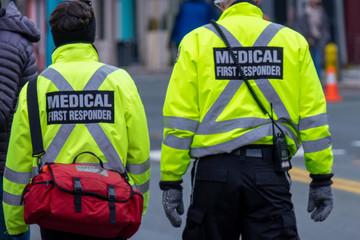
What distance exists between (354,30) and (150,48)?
6.30 m

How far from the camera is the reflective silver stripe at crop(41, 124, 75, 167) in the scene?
4.36 meters

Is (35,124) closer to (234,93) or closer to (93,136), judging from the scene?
(93,136)

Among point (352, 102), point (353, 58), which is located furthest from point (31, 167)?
point (353, 58)

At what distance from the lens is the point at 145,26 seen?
104ft

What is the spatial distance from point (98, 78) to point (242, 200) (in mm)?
849

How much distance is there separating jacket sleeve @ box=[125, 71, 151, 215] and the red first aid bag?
23cm

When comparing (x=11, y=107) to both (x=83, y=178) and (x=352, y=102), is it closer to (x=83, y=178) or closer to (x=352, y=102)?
(x=83, y=178)

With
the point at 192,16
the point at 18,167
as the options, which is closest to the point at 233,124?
the point at 18,167

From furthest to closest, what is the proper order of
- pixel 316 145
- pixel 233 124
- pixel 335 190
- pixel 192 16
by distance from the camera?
pixel 192 16, pixel 335 190, pixel 316 145, pixel 233 124

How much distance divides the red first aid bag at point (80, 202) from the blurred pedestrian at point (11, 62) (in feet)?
2.56

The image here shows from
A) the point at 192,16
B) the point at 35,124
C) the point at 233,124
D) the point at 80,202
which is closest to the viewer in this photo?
the point at 80,202

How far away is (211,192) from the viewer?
14.7ft

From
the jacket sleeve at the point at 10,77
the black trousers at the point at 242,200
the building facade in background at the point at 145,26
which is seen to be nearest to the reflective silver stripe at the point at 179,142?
the black trousers at the point at 242,200

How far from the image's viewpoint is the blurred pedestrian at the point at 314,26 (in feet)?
73.3
